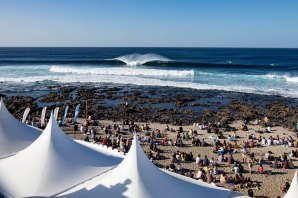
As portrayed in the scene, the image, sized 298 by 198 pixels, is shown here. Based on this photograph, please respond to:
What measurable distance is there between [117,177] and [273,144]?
1395cm

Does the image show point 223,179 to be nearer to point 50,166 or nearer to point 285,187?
point 285,187

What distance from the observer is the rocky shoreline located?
2811 cm

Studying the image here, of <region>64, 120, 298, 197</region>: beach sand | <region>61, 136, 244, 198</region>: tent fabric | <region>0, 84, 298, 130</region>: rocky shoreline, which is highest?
<region>61, 136, 244, 198</region>: tent fabric

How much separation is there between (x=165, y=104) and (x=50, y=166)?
2178 centimetres

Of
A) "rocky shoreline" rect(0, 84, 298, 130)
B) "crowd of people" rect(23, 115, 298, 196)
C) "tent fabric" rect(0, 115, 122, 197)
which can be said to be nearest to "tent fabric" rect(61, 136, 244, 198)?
"tent fabric" rect(0, 115, 122, 197)

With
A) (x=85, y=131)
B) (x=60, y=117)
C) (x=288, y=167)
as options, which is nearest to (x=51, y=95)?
(x=60, y=117)

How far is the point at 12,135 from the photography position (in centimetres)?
1546

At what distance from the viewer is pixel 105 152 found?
13953 millimetres

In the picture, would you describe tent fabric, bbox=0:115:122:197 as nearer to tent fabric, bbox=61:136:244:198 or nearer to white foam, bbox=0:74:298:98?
tent fabric, bbox=61:136:244:198

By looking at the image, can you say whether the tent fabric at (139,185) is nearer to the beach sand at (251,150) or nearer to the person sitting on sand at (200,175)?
the person sitting on sand at (200,175)

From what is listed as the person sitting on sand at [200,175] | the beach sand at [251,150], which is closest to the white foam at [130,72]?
the beach sand at [251,150]

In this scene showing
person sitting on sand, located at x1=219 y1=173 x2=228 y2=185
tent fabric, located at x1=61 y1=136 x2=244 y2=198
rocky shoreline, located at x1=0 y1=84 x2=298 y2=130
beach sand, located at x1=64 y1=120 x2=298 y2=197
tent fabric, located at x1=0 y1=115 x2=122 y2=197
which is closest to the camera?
tent fabric, located at x1=61 y1=136 x2=244 y2=198

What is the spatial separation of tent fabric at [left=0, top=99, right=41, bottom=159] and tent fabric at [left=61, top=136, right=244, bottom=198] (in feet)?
18.1

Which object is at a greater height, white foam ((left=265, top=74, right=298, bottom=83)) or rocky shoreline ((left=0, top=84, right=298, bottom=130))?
white foam ((left=265, top=74, right=298, bottom=83))
